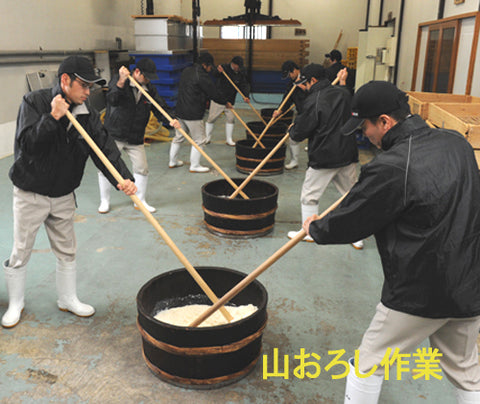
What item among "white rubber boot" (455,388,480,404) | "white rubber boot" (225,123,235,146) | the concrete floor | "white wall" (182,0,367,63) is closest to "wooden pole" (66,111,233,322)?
the concrete floor

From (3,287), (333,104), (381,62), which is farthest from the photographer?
(381,62)

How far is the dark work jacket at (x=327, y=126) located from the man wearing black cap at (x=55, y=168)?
2.19 m

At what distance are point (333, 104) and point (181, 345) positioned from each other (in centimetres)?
314

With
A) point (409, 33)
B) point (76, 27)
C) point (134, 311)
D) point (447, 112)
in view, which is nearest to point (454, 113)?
point (447, 112)

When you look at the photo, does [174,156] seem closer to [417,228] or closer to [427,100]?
[427,100]

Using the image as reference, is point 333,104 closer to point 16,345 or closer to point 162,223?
point 162,223

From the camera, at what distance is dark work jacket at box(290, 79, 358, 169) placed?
4.95 meters

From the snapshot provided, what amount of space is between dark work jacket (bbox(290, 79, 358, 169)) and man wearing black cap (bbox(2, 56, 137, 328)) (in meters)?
2.19

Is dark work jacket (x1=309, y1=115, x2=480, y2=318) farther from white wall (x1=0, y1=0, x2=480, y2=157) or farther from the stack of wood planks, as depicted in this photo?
the stack of wood planks

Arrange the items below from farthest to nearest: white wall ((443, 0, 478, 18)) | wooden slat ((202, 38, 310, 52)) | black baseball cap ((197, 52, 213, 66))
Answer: wooden slat ((202, 38, 310, 52)) < black baseball cap ((197, 52, 213, 66)) < white wall ((443, 0, 478, 18))

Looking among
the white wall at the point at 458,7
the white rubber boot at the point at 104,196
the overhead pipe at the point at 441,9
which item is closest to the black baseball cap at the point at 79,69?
the white rubber boot at the point at 104,196

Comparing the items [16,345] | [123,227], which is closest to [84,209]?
[123,227]

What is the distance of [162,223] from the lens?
19.6 feet

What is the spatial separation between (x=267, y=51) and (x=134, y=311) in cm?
1522
